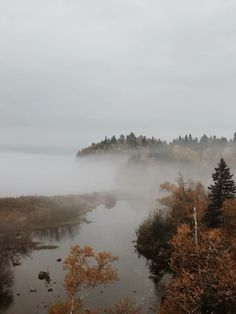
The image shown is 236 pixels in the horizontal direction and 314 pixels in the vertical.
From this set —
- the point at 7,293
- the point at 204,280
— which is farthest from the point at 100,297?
the point at 204,280

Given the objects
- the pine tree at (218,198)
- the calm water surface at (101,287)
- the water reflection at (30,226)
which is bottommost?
the calm water surface at (101,287)

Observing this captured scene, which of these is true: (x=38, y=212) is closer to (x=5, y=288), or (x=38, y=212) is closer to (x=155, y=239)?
(x=155, y=239)

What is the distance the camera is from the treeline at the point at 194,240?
2734 centimetres

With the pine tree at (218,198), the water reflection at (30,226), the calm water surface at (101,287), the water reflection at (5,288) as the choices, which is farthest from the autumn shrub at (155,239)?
the water reflection at (5,288)

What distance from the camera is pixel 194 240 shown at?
1522 inches

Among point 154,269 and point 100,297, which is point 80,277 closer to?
point 100,297

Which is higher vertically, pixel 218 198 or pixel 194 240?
pixel 218 198

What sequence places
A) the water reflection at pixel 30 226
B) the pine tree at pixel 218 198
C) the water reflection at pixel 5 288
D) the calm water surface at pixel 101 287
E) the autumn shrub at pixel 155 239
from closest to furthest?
the water reflection at pixel 5 288 → the calm water surface at pixel 101 287 → the water reflection at pixel 30 226 → the pine tree at pixel 218 198 → the autumn shrub at pixel 155 239

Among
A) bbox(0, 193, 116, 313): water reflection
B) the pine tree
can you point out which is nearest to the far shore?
bbox(0, 193, 116, 313): water reflection

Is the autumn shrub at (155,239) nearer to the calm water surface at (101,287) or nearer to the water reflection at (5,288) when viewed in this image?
the calm water surface at (101,287)

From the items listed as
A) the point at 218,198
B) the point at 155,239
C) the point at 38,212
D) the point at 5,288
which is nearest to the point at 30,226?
the point at 38,212

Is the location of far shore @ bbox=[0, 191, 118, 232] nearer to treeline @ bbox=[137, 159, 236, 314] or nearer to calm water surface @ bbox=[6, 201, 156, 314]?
calm water surface @ bbox=[6, 201, 156, 314]

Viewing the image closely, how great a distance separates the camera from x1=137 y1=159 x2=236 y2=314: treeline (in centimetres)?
2734

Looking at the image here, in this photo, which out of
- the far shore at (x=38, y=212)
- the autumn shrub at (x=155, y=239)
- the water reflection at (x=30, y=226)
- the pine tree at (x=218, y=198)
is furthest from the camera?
the far shore at (x=38, y=212)
